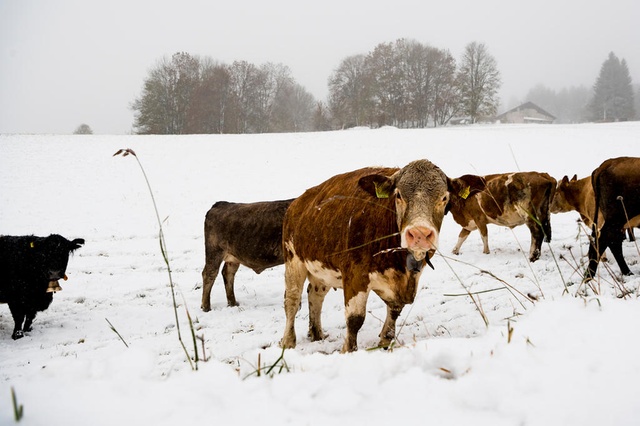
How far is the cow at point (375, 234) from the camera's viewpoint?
2.98m

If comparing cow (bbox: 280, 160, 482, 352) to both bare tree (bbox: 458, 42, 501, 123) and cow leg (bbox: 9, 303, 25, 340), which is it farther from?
bare tree (bbox: 458, 42, 501, 123)

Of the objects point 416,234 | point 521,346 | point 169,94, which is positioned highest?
point 169,94

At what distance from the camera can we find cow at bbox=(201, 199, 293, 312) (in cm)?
674

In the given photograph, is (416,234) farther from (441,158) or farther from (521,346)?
(441,158)

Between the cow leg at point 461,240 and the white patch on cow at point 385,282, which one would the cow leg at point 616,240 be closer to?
the cow leg at point 461,240

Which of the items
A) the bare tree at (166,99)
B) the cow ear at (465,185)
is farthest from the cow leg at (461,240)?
the bare tree at (166,99)

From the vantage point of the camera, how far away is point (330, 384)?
146 cm

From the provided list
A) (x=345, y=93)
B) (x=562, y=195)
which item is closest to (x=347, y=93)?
(x=345, y=93)

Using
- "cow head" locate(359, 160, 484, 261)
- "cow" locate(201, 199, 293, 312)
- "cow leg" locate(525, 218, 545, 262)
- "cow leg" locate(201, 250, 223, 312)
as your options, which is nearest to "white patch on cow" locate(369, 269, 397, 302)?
"cow head" locate(359, 160, 484, 261)

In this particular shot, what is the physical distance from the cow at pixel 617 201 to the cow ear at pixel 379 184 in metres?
3.88

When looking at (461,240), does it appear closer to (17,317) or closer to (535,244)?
(535,244)

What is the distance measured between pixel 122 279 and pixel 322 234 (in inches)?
309

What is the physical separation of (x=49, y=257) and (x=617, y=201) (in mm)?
9756

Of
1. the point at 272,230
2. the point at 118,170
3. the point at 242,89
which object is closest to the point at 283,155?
the point at 118,170
